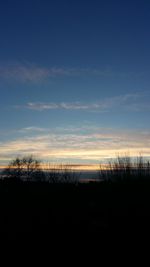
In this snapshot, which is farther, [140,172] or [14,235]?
[140,172]

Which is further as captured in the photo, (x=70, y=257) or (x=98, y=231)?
(x=98, y=231)

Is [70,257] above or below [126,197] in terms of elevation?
below

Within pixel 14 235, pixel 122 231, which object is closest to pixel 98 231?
pixel 122 231

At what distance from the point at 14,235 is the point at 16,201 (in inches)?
191

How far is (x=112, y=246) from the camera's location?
21.5ft

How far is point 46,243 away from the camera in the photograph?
272 inches

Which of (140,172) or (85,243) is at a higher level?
(140,172)

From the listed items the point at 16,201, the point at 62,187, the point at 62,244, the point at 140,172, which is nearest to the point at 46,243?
the point at 62,244

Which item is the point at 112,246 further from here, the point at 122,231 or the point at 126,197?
the point at 126,197

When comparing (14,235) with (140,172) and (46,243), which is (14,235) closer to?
(46,243)

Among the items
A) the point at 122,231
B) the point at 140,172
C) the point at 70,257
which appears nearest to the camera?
the point at 70,257

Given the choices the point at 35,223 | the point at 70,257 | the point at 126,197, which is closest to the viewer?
the point at 70,257

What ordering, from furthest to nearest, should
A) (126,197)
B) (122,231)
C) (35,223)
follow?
(126,197)
(35,223)
(122,231)

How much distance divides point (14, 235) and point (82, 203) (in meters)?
3.38
